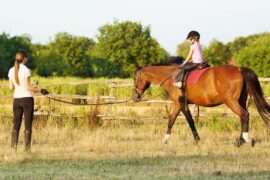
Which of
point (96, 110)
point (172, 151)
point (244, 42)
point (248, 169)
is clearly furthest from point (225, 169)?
point (244, 42)

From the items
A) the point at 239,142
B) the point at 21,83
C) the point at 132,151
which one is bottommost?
the point at 132,151

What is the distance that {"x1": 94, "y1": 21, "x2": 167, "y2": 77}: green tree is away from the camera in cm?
6644

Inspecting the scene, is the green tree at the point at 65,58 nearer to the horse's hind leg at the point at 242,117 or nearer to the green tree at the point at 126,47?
the green tree at the point at 126,47

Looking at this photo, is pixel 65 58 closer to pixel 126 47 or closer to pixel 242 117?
pixel 126 47

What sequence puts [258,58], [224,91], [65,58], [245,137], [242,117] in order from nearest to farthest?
[245,137] < [242,117] < [224,91] < [258,58] < [65,58]

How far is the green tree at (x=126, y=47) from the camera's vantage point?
218 ft

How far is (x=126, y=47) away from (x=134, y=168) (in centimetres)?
5955

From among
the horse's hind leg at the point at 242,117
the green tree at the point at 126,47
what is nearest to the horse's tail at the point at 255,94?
the horse's hind leg at the point at 242,117

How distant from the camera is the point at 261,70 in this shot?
6019 centimetres

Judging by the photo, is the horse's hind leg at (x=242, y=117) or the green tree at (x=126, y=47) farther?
the green tree at (x=126, y=47)

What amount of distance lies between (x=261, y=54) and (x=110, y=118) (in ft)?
154

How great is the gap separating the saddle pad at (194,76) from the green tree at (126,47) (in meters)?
51.4

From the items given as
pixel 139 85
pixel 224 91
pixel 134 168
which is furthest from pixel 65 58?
pixel 134 168

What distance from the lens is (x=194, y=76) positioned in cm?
1281
